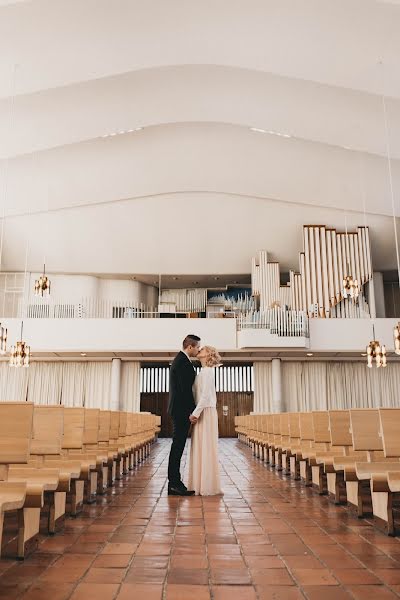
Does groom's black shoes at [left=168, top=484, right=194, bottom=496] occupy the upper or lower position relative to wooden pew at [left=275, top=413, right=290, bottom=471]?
lower

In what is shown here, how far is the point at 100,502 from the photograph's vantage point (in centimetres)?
484

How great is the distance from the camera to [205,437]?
5.31 metres

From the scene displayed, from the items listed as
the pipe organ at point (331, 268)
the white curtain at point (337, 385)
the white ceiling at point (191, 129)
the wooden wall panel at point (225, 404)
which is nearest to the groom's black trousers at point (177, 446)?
the white ceiling at point (191, 129)

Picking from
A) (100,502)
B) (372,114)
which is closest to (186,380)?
(100,502)

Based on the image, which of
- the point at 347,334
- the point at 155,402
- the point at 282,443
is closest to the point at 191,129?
the point at 347,334

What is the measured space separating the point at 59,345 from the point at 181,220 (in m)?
5.38

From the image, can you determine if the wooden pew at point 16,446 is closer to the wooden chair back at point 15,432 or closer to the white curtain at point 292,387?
the wooden chair back at point 15,432

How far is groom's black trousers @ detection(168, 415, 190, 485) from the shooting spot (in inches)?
209

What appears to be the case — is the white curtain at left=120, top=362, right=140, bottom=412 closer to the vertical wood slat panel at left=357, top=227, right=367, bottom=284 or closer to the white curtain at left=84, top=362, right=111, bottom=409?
the white curtain at left=84, top=362, right=111, bottom=409

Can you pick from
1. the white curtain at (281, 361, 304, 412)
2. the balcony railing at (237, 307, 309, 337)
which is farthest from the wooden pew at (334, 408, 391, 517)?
the white curtain at (281, 361, 304, 412)

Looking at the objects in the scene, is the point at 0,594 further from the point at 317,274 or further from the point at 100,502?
the point at 317,274

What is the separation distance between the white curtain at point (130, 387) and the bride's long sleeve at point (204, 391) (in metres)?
13.5

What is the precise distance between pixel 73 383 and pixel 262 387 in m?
6.48

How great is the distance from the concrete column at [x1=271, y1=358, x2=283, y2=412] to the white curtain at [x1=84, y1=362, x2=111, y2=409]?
18.3 feet
